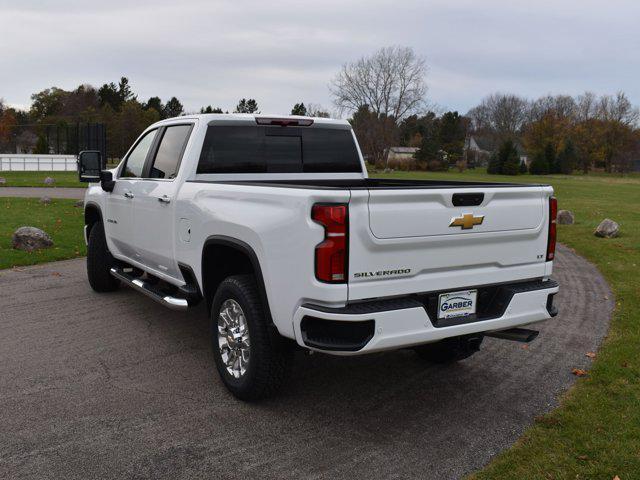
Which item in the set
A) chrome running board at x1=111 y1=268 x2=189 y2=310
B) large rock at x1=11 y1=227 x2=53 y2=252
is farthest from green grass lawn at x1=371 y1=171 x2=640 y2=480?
large rock at x1=11 y1=227 x2=53 y2=252

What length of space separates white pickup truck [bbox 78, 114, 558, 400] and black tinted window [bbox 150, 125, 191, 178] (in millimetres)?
20

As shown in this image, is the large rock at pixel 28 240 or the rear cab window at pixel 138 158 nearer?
the rear cab window at pixel 138 158

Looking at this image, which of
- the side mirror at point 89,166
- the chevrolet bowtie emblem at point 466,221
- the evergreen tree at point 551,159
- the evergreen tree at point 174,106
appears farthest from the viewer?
the evergreen tree at point 174,106

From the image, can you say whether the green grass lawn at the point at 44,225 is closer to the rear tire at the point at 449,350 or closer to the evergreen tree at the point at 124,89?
the rear tire at the point at 449,350

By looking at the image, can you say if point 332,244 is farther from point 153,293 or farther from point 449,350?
point 153,293

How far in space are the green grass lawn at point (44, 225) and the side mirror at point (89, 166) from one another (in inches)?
143

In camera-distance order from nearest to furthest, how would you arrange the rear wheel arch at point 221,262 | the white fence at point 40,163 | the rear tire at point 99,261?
1. the rear wheel arch at point 221,262
2. the rear tire at point 99,261
3. the white fence at point 40,163

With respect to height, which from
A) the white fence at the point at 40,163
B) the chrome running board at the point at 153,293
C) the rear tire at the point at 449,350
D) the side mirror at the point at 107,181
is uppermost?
the white fence at the point at 40,163

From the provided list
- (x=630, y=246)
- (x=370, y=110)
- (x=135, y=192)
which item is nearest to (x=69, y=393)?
(x=135, y=192)

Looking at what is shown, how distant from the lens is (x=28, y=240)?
427 inches

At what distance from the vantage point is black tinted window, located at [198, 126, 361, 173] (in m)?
5.38

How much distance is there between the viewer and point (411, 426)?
4.06 m

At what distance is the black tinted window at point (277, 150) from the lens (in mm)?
5379

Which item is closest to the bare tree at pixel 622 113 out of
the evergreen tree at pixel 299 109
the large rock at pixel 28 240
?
the evergreen tree at pixel 299 109
